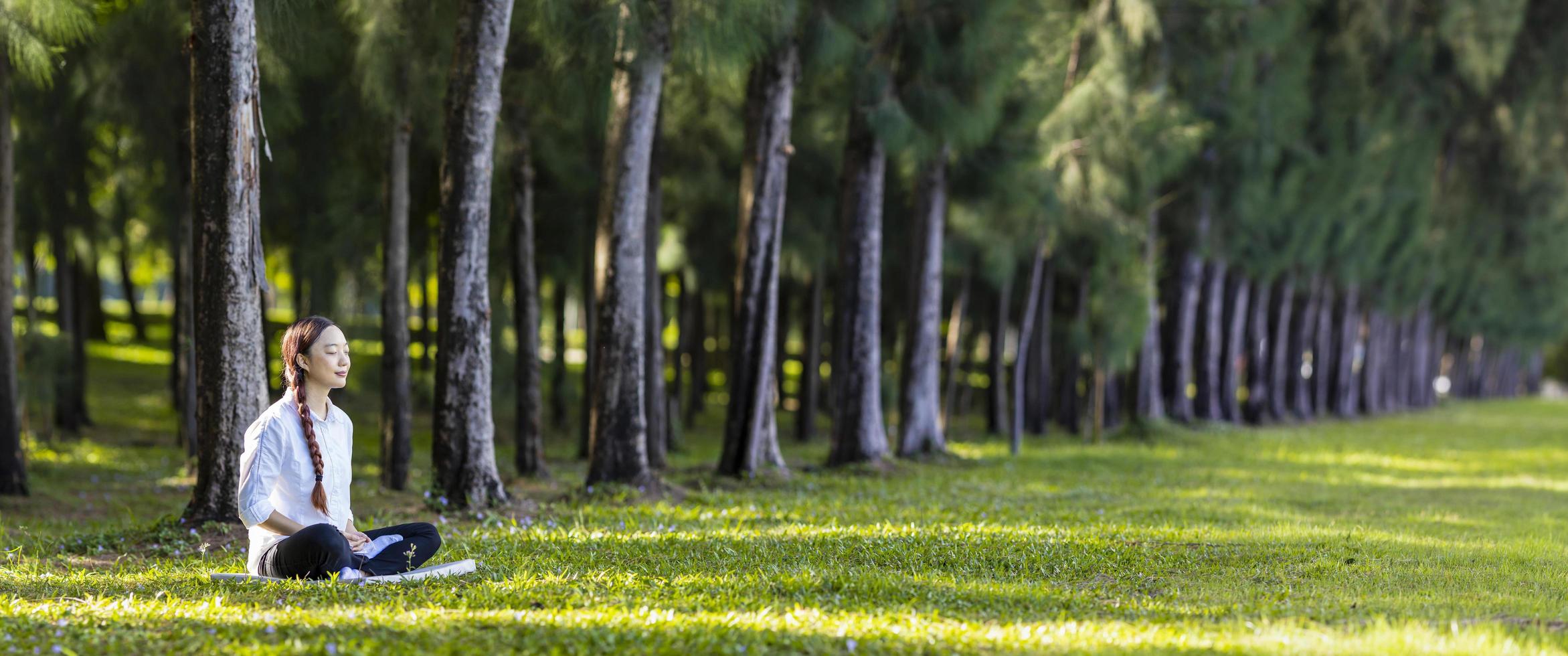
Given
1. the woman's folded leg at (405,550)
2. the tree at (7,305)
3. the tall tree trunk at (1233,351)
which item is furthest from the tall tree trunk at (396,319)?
the tall tree trunk at (1233,351)

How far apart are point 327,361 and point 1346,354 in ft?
131

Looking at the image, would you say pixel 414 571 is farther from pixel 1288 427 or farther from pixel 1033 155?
pixel 1288 427

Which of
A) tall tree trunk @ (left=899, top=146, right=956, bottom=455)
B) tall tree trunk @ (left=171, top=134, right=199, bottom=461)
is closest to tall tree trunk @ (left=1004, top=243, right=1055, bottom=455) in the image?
tall tree trunk @ (left=899, top=146, right=956, bottom=455)

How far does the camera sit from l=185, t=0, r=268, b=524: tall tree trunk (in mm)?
8734

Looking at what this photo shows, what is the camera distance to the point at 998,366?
24.3 metres

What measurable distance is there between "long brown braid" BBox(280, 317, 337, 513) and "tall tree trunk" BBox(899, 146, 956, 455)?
1169 centimetres

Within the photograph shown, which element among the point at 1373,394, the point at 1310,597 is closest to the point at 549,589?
the point at 1310,597

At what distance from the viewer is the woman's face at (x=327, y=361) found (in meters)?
6.11

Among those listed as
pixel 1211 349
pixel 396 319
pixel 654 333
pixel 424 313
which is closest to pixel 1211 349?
pixel 1211 349

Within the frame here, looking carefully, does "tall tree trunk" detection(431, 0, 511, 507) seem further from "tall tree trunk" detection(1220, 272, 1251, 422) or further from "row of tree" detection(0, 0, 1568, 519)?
"tall tree trunk" detection(1220, 272, 1251, 422)

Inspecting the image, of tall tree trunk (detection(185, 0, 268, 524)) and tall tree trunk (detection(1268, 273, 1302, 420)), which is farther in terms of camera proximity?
tall tree trunk (detection(1268, 273, 1302, 420))

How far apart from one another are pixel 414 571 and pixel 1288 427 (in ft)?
94.1

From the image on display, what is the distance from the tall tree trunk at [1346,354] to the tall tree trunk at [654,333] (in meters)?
29.2

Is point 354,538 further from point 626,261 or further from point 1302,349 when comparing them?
point 1302,349
